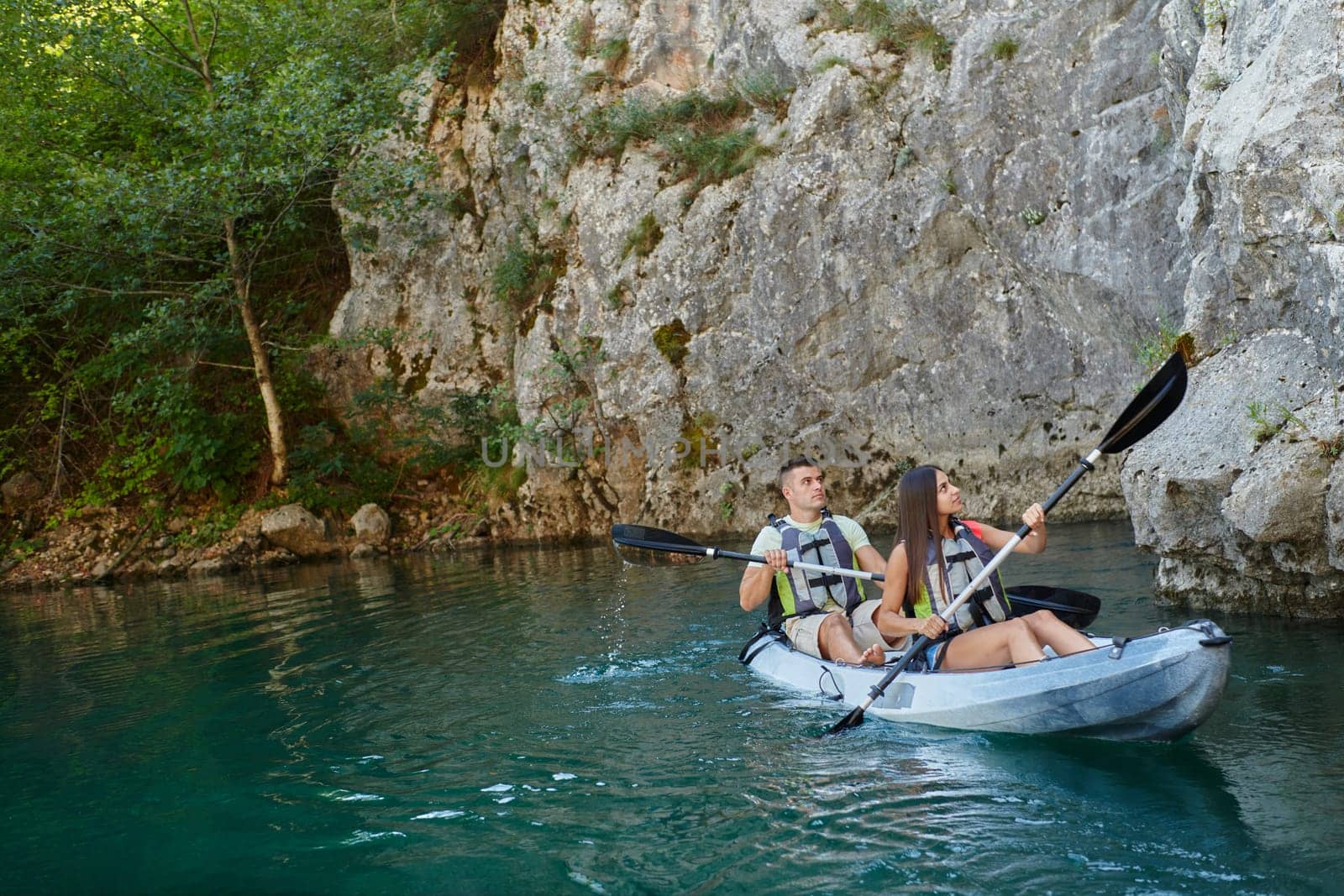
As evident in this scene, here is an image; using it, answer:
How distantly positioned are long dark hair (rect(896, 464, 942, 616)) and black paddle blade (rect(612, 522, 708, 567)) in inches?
64.2

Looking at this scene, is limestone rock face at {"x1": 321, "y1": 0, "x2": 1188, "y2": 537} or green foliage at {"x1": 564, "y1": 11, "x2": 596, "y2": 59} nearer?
limestone rock face at {"x1": 321, "y1": 0, "x2": 1188, "y2": 537}

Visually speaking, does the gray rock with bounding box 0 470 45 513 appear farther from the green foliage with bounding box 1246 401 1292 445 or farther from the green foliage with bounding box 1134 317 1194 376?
the green foliage with bounding box 1246 401 1292 445

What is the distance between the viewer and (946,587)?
471cm

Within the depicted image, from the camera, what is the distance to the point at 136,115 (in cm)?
1588

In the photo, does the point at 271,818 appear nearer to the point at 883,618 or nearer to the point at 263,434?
the point at 883,618

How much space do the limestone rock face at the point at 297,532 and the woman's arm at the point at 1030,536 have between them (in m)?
10.7

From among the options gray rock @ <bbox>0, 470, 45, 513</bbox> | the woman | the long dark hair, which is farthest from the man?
gray rock @ <bbox>0, 470, 45, 513</bbox>

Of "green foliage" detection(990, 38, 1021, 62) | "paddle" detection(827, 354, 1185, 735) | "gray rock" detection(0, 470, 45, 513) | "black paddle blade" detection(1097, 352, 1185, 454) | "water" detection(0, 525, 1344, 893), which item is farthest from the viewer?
"gray rock" detection(0, 470, 45, 513)

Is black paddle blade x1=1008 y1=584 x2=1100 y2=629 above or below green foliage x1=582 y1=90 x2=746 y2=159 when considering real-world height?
below

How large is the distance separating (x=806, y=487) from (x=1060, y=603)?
1.35 meters

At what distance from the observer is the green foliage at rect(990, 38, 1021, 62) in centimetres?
1089

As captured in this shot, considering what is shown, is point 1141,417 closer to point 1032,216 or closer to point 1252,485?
point 1252,485

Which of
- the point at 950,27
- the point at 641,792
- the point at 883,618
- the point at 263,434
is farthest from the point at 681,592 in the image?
the point at 263,434

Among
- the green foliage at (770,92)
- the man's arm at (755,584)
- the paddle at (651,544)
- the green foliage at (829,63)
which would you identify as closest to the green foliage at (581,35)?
the green foliage at (770,92)
